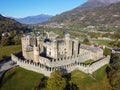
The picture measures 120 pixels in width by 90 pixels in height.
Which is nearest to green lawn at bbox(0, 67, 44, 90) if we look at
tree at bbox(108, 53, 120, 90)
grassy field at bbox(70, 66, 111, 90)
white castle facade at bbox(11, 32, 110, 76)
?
white castle facade at bbox(11, 32, 110, 76)

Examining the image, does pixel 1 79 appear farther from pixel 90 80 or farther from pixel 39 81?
pixel 90 80

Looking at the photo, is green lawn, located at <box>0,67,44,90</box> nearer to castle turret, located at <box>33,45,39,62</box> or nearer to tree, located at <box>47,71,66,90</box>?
tree, located at <box>47,71,66,90</box>

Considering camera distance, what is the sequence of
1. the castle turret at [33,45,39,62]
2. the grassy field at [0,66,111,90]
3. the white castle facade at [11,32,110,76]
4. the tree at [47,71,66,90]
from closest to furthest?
the tree at [47,71,66,90] < the grassy field at [0,66,111,90] < the white castle facade at [11,32,110,76] < the castle turret at [33,45,39,62]

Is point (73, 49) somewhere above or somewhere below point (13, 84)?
above

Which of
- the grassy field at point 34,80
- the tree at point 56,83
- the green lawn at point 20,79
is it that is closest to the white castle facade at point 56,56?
the grassy field at point 34,80

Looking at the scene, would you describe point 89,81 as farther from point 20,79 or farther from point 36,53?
point 20,79

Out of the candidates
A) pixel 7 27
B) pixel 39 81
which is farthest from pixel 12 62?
pixel 7 27

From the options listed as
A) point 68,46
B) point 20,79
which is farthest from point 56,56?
point 20,79
